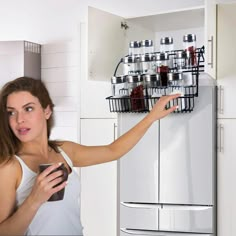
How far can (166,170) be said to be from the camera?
2.99 m

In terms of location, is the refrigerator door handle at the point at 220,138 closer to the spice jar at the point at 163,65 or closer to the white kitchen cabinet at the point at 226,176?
the white kitchen cabinet at the point at 226,176

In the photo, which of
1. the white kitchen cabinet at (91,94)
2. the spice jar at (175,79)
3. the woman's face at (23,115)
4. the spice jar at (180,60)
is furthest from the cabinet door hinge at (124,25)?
the woman's face at (23,115)

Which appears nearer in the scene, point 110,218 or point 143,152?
point 143,152

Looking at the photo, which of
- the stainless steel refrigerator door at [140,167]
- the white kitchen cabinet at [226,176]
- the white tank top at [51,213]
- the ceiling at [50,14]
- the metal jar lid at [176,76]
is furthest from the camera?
the ceiling at [50,14]

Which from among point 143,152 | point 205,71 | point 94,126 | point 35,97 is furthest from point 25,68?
point 35,97

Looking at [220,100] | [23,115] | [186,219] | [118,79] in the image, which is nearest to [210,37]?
[220,100]

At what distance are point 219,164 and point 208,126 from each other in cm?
26

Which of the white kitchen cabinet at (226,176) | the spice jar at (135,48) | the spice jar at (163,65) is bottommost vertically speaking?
the white kitchen cabinet at (226,176)

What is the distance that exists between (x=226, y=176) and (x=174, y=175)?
12.6 inches

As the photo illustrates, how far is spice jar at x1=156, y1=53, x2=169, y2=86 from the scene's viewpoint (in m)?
2.75

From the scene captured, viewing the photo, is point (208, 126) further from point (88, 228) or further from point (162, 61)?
point (88, 228)

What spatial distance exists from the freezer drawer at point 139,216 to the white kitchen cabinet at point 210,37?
3.08 ft

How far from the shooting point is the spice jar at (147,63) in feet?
9.46

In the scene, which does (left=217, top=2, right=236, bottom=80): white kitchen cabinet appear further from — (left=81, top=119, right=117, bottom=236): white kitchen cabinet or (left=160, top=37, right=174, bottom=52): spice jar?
(left=81, top=119, right=117, bottom=236): white kitchen cabinet
